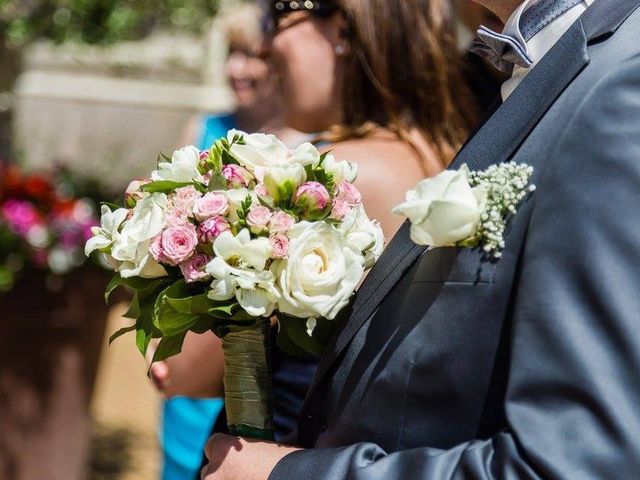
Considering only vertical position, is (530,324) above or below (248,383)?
above

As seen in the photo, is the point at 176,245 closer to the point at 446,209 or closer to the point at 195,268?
the point at 195,268

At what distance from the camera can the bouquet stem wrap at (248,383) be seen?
170 centimetres

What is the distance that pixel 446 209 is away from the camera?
1.32 metres

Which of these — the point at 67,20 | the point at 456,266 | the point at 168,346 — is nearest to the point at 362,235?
the point at 456,266

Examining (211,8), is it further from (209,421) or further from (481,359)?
(481,359)

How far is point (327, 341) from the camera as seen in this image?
1679 millimetres

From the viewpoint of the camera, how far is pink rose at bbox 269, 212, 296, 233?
5.00ft

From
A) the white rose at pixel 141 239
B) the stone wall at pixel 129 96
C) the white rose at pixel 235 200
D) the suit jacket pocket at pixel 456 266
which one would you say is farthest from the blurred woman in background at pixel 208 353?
the stone wall at pixel 129 96

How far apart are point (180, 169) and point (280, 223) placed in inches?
9.2

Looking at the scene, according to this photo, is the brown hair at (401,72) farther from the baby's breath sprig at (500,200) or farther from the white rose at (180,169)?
the baby's breath sprig at (500,200)

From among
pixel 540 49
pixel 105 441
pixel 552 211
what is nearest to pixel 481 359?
pixel 552 211

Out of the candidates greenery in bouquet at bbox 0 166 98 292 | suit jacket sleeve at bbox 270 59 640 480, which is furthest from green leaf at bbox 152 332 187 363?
greenery in bouquet at bbox 0 166 98 292

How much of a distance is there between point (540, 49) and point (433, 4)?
1176 millimetres

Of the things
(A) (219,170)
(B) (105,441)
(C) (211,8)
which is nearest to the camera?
(A) (219,170)
